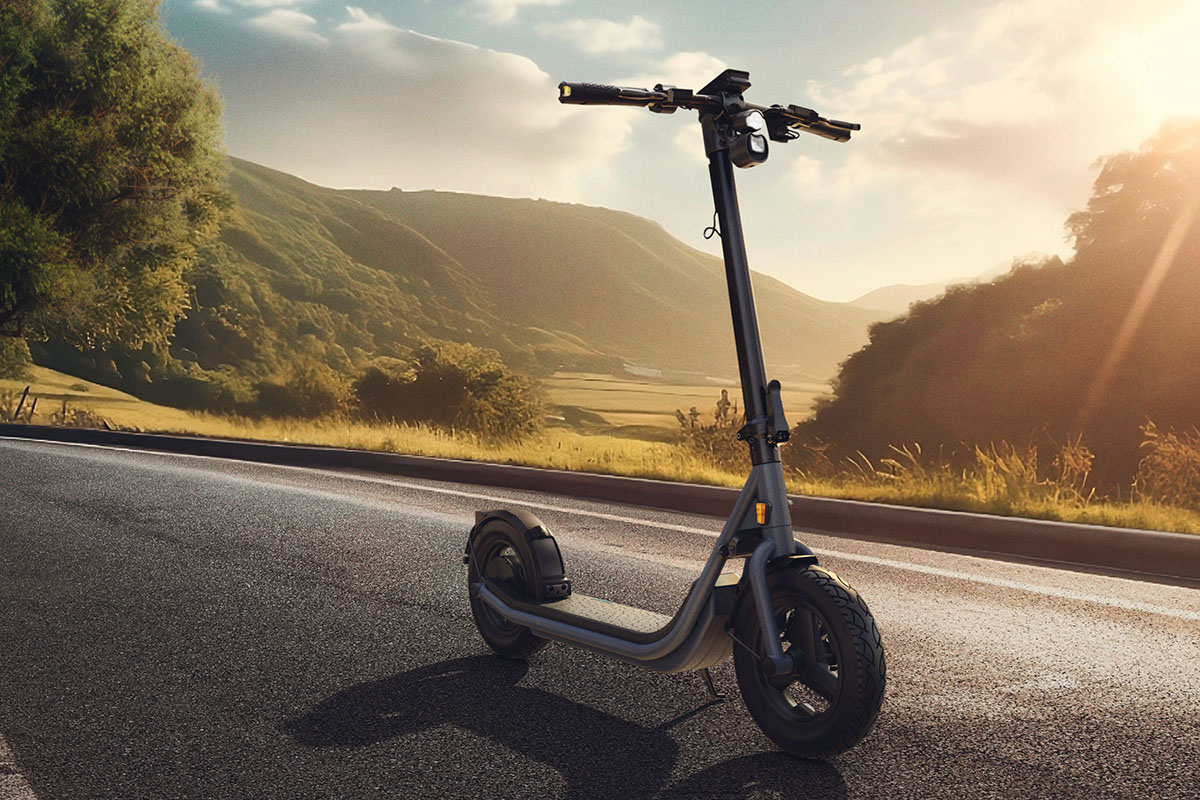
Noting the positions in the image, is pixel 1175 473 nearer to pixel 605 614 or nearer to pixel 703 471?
pixel 703 471

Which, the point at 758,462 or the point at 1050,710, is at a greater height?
the point at 758,462

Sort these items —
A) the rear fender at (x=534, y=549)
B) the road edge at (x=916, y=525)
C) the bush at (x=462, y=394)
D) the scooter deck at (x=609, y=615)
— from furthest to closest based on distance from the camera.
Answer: the bush at (x=462, y=394) → the road edge at (x=916, y=525) → the rear fender at (x=534, y=549) → the scooter deck at (x=609, y=615)

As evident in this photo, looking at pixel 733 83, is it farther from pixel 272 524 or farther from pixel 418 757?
pixel 272 524

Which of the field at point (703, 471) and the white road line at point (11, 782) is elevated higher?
the field at point (703, 471)

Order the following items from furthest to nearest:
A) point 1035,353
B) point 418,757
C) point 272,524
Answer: point 1035,353
point 272,524
point 418,757

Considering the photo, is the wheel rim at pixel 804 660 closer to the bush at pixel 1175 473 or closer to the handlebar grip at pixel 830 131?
the handlebar grip at pixel 830 131

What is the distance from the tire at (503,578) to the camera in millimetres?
4762

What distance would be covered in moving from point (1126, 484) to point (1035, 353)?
110 inches

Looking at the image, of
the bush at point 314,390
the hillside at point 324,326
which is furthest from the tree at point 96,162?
the hillside at point 324,326

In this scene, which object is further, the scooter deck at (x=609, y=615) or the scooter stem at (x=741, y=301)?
the scooter deck at (x=609, y=615)

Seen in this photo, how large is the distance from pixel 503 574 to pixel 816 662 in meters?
1.85

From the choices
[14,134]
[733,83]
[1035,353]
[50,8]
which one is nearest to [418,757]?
[733,83]

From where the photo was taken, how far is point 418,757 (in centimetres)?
359

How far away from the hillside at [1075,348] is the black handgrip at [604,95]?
12901 millimetres
